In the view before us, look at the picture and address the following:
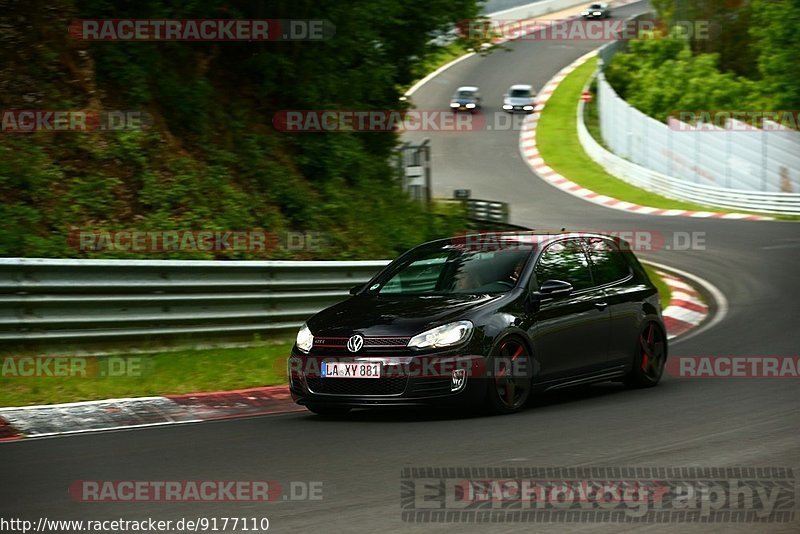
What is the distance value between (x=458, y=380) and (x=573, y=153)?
3767cm

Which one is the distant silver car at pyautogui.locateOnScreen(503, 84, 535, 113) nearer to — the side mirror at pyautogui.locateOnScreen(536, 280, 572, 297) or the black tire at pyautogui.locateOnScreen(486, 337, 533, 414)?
the side mirror at pyautogui.locateOnScreen(536, 280, 572, 297)

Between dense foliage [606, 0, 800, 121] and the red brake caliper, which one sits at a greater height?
dense foliage [606, 0, 800, 121]

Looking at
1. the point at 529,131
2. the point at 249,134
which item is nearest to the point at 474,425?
the point at 249,134

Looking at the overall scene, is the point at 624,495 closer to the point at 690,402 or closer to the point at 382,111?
the point at 690,402

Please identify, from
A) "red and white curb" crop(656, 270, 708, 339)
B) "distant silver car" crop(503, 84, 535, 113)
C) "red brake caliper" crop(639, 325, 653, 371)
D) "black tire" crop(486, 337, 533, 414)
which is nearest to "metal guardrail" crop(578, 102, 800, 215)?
"distant silver car" crop(503, 84, 535, 113)

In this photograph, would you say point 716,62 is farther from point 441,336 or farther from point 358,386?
point 358,386

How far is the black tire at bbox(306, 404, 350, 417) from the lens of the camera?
9.84 m

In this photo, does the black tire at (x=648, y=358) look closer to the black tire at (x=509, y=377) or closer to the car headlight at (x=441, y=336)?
the black tire at (x=509, y=377)

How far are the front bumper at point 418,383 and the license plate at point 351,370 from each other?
3 centimetres

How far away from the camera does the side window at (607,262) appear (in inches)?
Result: 432

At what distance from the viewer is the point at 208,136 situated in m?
16.8

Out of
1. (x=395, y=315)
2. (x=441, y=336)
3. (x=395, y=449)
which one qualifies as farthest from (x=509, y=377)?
(x=395, y=449)

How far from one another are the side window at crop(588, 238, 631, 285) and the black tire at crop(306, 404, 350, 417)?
8.41 feet

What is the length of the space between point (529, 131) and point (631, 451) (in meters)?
44.5
